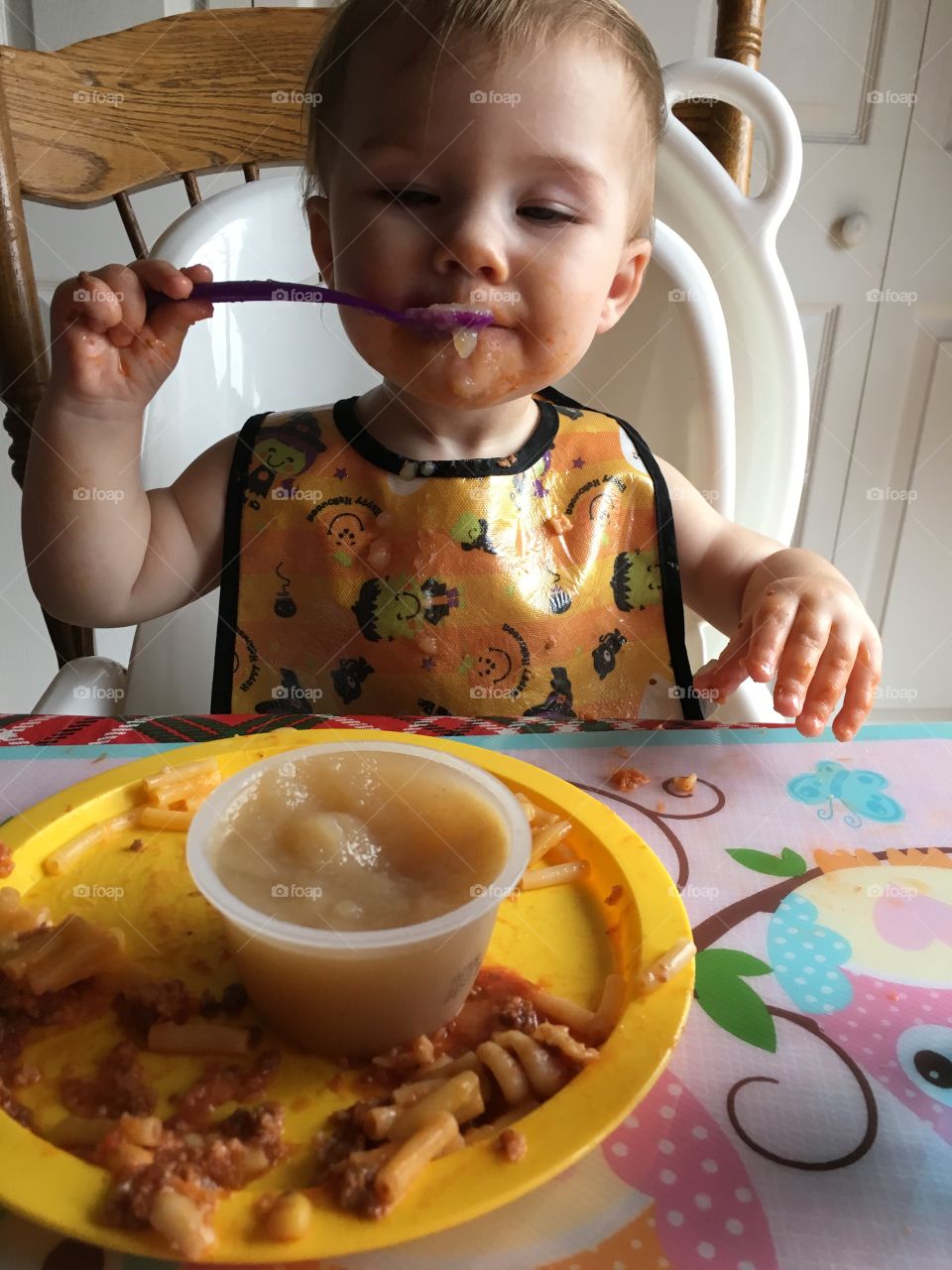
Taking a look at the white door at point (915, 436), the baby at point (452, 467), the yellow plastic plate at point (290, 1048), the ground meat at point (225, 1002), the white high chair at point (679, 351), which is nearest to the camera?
the yellow plastic plate at point (290, 1048)

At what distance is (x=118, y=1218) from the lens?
0.97 ft

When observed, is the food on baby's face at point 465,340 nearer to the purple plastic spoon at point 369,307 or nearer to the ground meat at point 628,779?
the purple plastic spoon at point 369,307

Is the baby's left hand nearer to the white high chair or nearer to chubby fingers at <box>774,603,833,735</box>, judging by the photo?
chubby fingers at <box>774,603,833,735</box>

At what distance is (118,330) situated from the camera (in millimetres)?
633

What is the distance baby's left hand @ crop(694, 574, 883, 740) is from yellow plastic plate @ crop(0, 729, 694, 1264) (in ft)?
0.55

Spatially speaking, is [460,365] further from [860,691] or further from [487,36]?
[860,691]

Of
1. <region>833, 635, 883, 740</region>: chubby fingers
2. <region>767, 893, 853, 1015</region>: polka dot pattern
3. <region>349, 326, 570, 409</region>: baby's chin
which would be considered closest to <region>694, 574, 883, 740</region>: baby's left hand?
<region>833, 635, 883, 740</region>: chubby fingers

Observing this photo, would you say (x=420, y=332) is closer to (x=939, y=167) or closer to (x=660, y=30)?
(x=660, y=30)

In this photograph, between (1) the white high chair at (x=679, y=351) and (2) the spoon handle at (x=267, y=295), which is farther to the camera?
(1) the white high chair at (x=679, y=351)

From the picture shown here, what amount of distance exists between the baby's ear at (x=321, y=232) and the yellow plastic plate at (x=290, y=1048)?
0.45 meters

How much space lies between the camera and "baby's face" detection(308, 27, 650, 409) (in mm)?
648

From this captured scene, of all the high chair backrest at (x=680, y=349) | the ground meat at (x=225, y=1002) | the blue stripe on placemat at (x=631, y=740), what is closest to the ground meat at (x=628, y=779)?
the blue stripe on placemat at (x=631, y=740)

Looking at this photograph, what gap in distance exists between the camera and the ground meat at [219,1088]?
35 cm

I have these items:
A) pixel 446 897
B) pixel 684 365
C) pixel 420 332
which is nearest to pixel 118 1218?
pixel 446 897
